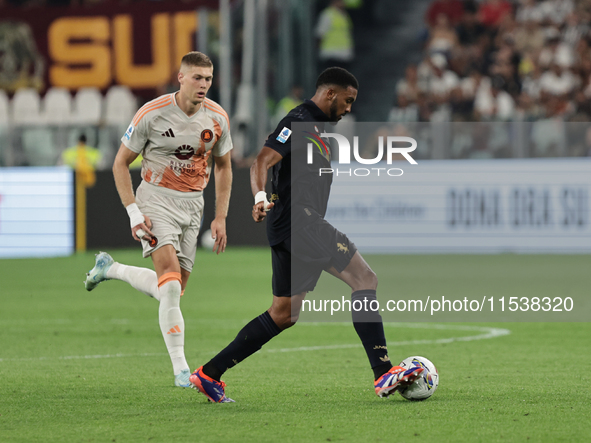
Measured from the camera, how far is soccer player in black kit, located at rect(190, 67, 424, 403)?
562 centimetres

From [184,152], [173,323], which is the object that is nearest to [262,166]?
[184,152]

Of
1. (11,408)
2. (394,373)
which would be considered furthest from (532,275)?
(11,408)

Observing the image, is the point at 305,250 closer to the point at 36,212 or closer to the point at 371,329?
the point at 371,329

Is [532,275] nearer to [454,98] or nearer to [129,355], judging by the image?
[454,98]

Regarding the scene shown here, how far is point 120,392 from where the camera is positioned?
6.13 m

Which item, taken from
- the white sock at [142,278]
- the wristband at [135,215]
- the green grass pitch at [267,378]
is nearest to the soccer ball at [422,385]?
the green grass pitch at [267,378]

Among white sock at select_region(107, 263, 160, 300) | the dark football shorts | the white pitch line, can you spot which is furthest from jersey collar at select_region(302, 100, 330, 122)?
the white pitch line

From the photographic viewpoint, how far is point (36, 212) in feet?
62.4

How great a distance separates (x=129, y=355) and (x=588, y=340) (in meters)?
3.95

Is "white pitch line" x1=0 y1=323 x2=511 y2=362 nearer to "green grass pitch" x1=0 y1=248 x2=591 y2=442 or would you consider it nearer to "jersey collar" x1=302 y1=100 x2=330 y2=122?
"green grass pitch" x1=0 y1=248 x2=591 y2=442

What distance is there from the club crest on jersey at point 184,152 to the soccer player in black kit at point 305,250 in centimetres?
94

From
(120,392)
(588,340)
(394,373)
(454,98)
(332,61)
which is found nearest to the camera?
(394,373)

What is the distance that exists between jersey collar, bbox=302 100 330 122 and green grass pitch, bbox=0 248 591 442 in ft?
5.40

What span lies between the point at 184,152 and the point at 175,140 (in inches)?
4.3
